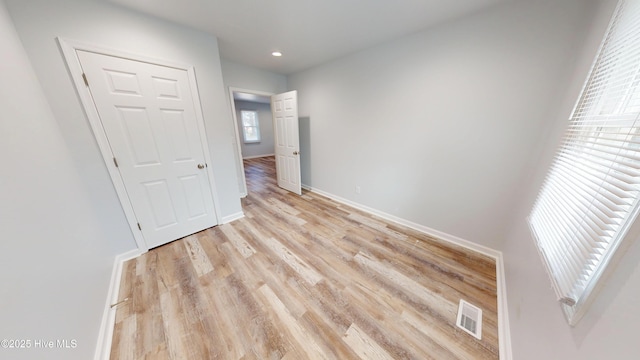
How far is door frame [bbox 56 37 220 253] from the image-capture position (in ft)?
4.81

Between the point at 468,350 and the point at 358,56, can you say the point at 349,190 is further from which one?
the point at 468,350

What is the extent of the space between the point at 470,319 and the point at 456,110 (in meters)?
1.85

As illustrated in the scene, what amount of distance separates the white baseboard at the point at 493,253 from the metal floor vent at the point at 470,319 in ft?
0.36

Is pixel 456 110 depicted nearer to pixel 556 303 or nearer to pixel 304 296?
pixel 556 303

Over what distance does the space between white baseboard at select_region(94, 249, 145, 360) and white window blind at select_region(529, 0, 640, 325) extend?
2393mm

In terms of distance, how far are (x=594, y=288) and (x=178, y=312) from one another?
2.24 metres

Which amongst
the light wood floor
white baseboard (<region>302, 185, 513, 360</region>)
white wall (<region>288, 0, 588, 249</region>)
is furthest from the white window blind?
the light wood floor

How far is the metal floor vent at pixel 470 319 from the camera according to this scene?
49.9 inches

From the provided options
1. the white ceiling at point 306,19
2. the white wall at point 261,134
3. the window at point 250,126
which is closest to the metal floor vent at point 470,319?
the white ceiling at point 306,19

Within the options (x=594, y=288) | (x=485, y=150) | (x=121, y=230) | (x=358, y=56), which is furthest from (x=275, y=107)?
(x=594, y=288)

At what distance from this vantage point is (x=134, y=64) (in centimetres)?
171

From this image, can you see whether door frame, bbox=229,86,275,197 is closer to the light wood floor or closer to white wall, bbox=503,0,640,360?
the light wood floor

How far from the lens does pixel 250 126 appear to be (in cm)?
725

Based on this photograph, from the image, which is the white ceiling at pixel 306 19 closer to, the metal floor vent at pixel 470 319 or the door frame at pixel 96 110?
the door frame at pixel 96 110
